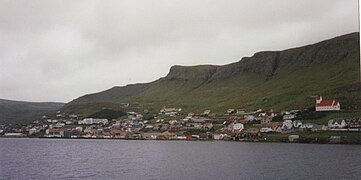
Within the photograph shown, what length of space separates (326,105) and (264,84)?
7.33 m

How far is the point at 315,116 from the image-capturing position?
2423 centimetres

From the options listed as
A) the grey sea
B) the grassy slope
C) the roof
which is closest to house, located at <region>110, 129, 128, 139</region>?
the grey sea

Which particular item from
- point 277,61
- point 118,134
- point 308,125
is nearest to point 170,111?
point 118,134

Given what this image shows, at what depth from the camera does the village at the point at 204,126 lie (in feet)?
74.2

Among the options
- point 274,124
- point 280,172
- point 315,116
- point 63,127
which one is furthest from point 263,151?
point 63,127

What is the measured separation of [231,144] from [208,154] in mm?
2285

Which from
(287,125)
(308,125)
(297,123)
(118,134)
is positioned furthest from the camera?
(287,125)

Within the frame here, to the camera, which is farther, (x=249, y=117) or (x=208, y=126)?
(x=249, y=117)

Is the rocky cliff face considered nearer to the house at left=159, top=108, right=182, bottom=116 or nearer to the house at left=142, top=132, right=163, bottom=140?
the house at left=159, top=108, right=182, bottom=116

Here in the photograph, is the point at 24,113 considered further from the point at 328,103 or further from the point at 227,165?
the point at 328,103

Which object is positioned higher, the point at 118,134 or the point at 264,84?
the point at 264,84

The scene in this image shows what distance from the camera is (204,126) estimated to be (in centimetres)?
2467

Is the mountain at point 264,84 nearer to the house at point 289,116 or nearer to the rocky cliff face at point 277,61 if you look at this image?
the rocky cliff face at point 277,61

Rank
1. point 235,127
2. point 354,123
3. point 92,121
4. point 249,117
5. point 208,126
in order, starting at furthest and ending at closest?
point 249,117
point 235,127
point 208,126
point 92,121
point 354,123
